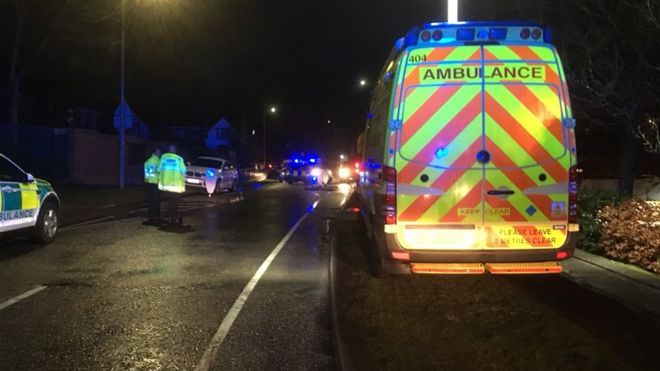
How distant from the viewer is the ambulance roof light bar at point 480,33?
6043 millimetres

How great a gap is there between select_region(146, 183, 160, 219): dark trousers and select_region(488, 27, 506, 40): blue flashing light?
9522mm

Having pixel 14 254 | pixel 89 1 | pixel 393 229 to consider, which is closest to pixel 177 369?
pixel 393 229

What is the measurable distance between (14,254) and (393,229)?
674 cm

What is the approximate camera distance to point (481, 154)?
5980mm

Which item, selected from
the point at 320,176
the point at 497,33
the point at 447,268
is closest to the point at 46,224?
the point at 447,268

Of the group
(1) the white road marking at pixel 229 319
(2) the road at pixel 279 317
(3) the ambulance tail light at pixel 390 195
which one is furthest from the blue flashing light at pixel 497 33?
(1) the white road marking at pixel 229 319

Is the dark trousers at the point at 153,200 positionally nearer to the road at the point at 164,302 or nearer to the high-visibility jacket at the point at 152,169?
the high-visibility jacket at the point at 152,169

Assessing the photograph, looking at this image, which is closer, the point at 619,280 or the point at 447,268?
the point at 447,268

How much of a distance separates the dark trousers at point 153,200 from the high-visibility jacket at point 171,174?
330 millimetres

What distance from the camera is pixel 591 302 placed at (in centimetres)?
641

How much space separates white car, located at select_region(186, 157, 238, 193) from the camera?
25.2m

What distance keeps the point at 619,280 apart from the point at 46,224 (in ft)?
29.4

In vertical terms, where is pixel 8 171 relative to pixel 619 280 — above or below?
above

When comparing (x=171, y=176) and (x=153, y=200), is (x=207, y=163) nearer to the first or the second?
(x=153, y=200)
